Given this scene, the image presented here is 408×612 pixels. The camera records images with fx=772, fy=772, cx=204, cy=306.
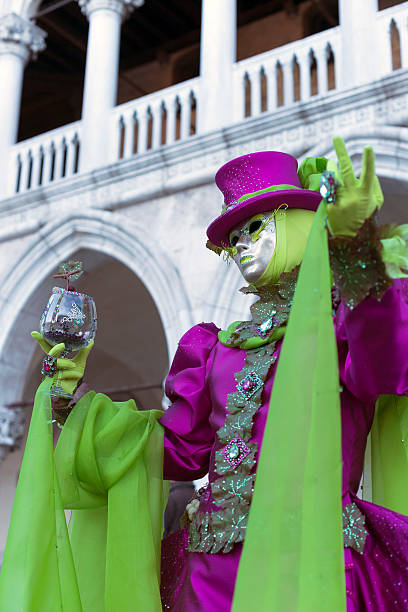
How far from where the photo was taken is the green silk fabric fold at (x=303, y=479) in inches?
48.0

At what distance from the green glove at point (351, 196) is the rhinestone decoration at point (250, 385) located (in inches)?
20.4

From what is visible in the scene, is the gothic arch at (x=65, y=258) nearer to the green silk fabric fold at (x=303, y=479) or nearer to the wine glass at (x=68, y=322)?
the wine glass at (x=68, y=322)

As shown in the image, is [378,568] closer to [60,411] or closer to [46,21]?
[60,411]

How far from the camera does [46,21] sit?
8664mm

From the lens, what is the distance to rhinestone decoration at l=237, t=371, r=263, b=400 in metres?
1.76

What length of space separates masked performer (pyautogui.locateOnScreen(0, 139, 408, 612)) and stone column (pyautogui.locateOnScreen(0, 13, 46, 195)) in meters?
5.18

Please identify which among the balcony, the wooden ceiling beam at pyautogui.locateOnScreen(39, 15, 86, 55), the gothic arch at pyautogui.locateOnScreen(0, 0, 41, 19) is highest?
the wooden ceiling beam at pyautogui.locateOnScreen(39, 15, 86, 55)

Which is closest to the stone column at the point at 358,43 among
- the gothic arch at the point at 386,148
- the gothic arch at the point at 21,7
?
the gothic arch at the point at 386,148

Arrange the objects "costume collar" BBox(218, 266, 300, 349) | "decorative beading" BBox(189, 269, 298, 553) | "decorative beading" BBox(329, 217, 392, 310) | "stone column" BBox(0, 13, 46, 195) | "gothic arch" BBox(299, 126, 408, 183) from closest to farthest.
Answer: "decorative beading" BBox(329, 217, 392, 310)
"decorative beading" BBox(189, 269, 298, 553)
"costume collar" BBox(218, 266, 300, 349)
"gothic arch" BBox(299, 126, 408, 183)
"stone column" BBox(0, 13, 46, 195)

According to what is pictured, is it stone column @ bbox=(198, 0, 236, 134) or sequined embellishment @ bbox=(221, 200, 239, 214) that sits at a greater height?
stone column @ bbox=(198, 0, 236, 134)

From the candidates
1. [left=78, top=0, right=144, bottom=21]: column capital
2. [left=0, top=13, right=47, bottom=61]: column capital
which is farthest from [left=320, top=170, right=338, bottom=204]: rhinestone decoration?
[left=0, top=13, right=47, bottom=61]: column capital

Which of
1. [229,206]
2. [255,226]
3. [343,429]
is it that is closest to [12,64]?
[229,206]

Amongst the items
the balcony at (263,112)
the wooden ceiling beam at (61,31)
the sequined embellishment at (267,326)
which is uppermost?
the wooden ceiling beam at (61,31)

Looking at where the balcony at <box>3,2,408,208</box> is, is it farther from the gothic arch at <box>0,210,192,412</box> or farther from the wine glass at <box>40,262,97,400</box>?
the wine glass at <box>40,262,97,400</box>
